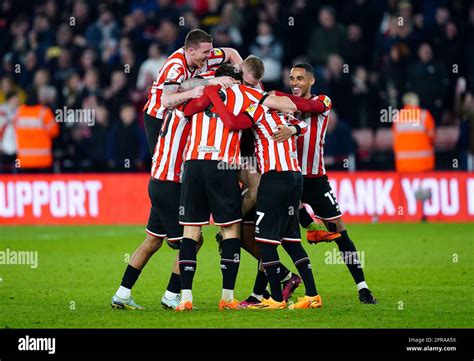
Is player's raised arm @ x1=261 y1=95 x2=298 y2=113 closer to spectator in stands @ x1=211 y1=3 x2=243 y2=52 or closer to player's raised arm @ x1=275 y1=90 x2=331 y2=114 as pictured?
player's raised arm @ x1=275 y1=90 x2=331 y2=114

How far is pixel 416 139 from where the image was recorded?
20703 millimetres

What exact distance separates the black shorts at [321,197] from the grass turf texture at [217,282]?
0.86m

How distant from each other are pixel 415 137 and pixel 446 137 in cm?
139

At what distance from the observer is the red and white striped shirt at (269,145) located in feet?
36.8

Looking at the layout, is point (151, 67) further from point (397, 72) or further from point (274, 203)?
point (274, 203)

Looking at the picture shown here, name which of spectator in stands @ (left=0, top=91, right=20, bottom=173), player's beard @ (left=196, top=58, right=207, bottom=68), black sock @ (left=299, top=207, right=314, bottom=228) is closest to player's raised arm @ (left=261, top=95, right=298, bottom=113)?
player's beard @ (left=196, top=58, right=207, bottom=68)

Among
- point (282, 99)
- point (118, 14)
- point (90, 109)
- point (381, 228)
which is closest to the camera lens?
point (282, 99)

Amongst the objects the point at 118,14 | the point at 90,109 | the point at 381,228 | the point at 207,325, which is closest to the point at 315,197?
the point at 207,325

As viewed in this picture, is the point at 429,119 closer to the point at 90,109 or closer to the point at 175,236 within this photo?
the point at 90,109

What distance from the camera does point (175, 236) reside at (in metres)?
11.6

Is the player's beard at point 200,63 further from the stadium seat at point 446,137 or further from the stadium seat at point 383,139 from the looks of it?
the stadium seat at point 446,137

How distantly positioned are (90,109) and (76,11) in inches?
129

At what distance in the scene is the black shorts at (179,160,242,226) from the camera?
439 inches

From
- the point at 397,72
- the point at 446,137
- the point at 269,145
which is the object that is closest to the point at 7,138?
the point at 397,72
